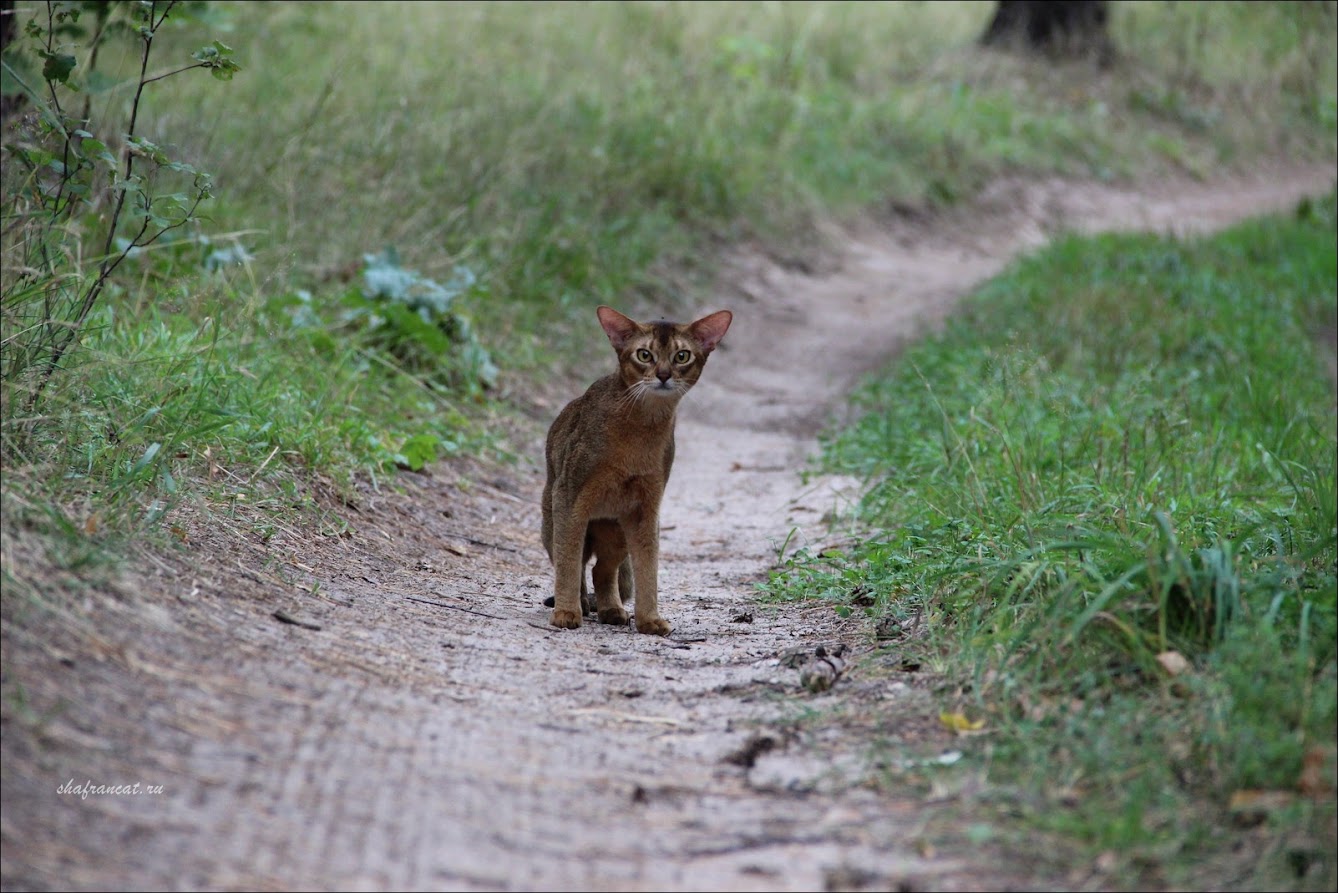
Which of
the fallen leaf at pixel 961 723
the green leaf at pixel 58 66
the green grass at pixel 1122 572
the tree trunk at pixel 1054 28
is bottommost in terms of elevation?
the fallen leaf at pixel 961 723

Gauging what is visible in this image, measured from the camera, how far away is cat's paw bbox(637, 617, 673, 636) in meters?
4.27

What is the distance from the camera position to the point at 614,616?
4.55 m

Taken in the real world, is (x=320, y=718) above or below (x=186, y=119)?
below

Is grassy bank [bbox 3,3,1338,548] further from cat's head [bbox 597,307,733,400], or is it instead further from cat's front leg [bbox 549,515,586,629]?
cat's head [bbox 597,307,733,400]

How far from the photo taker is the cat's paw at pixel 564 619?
427 cm

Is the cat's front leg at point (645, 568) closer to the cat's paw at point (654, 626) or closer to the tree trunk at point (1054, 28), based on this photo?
the cat's paw at point (654, 626)

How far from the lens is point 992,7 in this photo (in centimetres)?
2047

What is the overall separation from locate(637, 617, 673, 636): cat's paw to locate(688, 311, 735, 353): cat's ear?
3.32ft

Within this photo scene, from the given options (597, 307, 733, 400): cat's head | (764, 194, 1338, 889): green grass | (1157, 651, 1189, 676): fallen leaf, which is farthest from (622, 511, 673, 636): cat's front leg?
(1157, 651, 1189, 676): fallen leaf

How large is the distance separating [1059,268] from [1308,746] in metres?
8.71

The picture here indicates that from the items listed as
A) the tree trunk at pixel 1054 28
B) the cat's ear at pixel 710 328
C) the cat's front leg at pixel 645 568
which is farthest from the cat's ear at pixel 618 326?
the tree trunk at pixel 1054 28

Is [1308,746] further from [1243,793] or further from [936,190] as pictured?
[936,190]

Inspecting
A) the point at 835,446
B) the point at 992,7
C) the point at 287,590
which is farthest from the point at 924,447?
the point at 992,7

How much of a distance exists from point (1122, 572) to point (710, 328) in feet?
6.00
